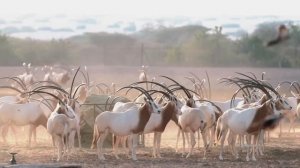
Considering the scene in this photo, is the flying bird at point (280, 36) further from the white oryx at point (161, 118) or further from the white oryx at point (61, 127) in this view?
the white oryx at point (161, 118)

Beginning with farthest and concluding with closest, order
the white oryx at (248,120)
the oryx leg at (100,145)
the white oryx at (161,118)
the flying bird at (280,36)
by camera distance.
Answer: the white oryx at (161,118) < the white oryx at (248,120) < the oryx leg at (100,145) < the flying bird at (280,36)

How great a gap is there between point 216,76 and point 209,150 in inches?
1224

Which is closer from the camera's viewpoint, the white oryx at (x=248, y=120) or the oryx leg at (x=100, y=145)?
the oryx leg at (x=100, y=145)

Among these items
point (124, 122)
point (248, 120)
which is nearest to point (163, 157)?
point (124, 122)

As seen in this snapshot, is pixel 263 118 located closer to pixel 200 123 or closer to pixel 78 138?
pixel 200 123

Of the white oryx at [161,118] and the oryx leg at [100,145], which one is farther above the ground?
the white oryx at [161,118]

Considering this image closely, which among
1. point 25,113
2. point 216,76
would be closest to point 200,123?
point 25,113

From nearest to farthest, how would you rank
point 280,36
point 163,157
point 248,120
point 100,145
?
1. point 280,36
2. point 100,145
3. point 248,120
4. point 163,157

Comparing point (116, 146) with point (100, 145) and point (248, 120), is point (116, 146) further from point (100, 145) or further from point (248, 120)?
point (248, 120)

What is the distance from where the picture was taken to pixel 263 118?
1912cm

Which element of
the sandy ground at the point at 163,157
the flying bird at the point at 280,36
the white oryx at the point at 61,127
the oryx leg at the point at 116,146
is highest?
the flying bird at the point at 280,36

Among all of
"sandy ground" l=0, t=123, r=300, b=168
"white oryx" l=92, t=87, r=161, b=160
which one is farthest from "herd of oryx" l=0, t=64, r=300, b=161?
"sandy ground" l=0, t=123, r=300, b=168

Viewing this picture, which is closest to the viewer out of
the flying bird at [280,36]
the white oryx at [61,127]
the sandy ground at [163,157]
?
the flying bird at [280,36]

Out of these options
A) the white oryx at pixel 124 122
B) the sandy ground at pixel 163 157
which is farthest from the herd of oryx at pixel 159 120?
the sandy ground at pixel 163 157
